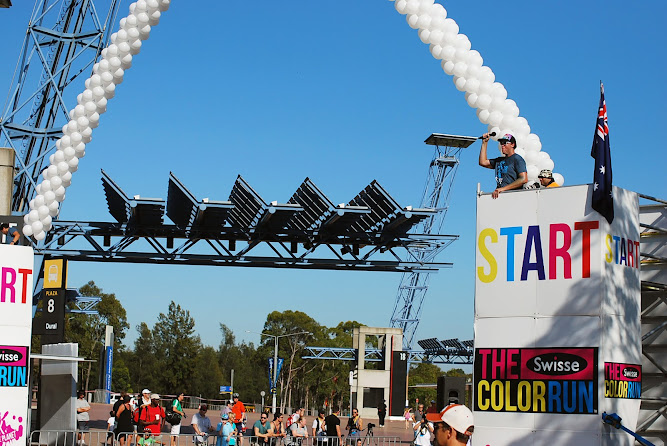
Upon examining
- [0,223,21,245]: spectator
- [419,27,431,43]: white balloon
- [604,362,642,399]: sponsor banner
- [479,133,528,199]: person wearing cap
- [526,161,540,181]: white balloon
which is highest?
[419,27,431,43]: white balloon

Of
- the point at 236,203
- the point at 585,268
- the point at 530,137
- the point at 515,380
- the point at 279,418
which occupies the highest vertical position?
the point at 236,203

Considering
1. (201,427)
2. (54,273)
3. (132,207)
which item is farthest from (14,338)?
(132,207)

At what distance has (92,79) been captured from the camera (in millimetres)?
23219

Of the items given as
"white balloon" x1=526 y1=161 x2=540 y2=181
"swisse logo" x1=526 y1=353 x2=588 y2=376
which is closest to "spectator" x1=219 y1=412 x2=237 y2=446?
"white balloon" x1=526 y1=161 x2=540 y2=181

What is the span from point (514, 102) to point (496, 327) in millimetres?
4293

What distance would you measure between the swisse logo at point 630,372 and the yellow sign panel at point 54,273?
19663mm

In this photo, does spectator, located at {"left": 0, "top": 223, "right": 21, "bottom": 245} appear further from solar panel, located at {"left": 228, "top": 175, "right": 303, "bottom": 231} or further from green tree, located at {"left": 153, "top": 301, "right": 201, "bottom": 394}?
green tree, located at {"left": 153, "top": 301, "right": 201, "bottom": 394}

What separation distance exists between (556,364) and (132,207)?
2439cm

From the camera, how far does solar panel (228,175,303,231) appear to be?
108 feet

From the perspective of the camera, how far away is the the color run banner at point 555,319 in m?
10.4

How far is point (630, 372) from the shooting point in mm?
10734

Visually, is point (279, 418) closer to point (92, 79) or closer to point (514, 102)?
point (92, 79)

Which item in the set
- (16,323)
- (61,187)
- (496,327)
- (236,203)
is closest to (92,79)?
(61,187)

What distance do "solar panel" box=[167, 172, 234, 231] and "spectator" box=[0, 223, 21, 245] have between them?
50.2ft
